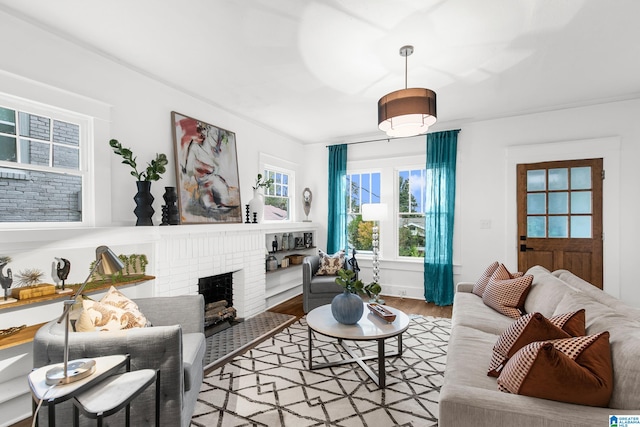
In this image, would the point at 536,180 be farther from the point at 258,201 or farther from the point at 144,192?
the point at 144,192

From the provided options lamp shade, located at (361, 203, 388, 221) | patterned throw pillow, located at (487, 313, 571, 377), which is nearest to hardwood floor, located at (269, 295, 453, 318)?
lamp shade, located at (361, 203, 388, 221)

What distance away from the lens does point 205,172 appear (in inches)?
143

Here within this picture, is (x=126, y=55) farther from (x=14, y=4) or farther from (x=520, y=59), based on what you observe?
(x=520, y=59)

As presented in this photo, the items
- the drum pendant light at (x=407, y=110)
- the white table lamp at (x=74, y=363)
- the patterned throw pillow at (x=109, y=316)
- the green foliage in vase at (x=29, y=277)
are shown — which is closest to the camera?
the white table lamp at (x=74, y=363)

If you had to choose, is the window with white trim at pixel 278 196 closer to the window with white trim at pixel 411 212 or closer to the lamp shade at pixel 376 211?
the lamp shade at pixel 376 211

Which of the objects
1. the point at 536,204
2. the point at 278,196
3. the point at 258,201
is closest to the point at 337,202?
the point at 278,196

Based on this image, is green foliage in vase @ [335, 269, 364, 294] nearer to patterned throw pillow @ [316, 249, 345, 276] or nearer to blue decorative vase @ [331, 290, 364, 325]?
blue decorative vase @ [331, 290, 364, 325]

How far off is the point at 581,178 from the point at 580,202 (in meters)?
0.32

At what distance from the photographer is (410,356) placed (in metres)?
2.88

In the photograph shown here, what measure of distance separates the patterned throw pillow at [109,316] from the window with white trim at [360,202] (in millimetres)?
4050

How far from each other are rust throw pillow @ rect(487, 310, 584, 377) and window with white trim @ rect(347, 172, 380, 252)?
12.6 ft

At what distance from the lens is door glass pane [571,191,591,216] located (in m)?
4.00

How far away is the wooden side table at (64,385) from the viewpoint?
1217 mm

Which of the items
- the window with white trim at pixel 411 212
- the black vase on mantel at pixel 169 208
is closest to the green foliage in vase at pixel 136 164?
the black vase on mantel at pixel 169 208
